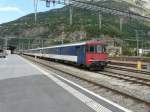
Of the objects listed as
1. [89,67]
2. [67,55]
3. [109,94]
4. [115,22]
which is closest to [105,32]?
[115,22]

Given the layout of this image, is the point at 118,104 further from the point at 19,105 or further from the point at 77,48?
the point at 77,48

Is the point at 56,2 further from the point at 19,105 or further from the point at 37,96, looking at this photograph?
the point at 19,105

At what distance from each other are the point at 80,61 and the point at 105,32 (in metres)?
103

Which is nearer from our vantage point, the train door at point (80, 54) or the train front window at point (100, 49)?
the train front window at point (100, 49)

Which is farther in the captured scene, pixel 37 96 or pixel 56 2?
pixel 56 2

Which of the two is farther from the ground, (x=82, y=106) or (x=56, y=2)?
(x=56, y=2)

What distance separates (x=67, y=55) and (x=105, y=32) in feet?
311

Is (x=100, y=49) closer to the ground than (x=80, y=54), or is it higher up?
higher up

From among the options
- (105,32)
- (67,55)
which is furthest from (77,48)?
(105,32)

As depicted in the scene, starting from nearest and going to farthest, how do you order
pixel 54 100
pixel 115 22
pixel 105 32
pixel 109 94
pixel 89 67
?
pixel 54 100 < pixel 109 94 < pixel 89 67 < pixel 105 32 < pixel 115 22

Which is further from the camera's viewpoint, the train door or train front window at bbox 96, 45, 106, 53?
the train door

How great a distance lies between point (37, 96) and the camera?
50.2ft

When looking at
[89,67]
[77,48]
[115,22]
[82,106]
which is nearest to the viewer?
[82,106]

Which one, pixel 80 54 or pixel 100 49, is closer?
pixel 100 49
